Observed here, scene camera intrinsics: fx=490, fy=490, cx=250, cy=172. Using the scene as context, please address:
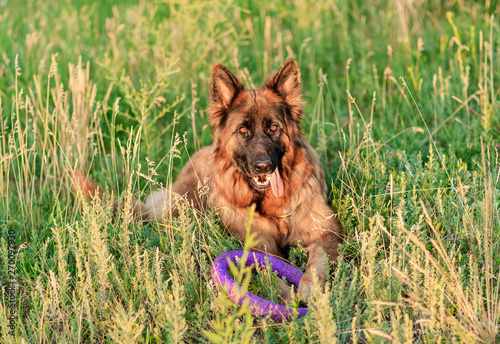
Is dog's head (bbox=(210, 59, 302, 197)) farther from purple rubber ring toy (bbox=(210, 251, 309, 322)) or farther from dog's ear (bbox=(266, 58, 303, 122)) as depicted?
purple rubber ring toy (bbox=(210, 251, 309, 322))

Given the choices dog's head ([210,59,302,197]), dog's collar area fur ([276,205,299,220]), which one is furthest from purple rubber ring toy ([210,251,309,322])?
dog's head ([210,59,302,197])

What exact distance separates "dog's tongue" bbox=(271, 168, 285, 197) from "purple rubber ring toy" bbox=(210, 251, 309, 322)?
520 mm

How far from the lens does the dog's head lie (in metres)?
3.65

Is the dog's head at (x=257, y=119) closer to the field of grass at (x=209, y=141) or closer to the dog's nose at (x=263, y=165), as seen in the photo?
the dog's nose at (x=263, y=165)

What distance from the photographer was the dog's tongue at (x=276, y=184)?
3676 millimetres

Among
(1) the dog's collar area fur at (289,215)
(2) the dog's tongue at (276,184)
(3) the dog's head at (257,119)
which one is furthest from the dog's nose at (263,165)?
(1) the dog's collar area fur at (289,215)

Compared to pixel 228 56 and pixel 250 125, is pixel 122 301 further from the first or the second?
pixel 228 56

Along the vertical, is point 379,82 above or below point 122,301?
above

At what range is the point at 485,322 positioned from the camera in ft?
8.20

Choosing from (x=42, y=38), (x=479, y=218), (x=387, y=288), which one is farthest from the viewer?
(x=42, y=38)

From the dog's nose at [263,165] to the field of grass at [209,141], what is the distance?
0.53 meters

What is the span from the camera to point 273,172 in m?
3.63

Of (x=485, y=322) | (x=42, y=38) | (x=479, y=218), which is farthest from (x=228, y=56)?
(x=485, y=322)

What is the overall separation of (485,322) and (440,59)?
437 centimetres
